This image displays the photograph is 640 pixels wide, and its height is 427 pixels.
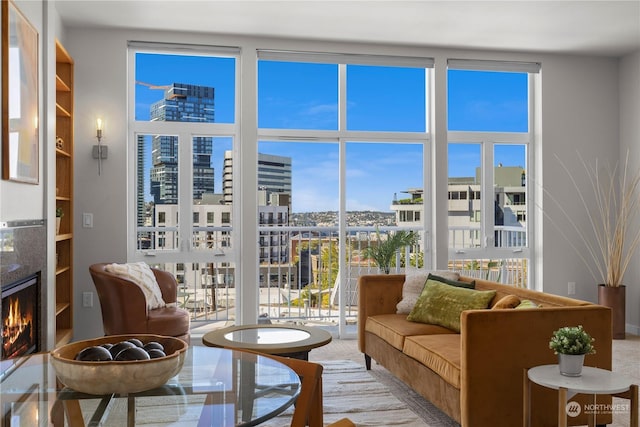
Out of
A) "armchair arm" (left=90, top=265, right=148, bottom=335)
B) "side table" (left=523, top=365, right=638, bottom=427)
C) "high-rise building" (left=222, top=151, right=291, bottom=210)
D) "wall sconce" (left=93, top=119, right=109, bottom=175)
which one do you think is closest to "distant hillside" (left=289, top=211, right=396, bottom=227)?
Result: "high-rise building" (left=222, top=151, right=291, bottom=210)

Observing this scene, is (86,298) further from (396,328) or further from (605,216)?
(605,216)

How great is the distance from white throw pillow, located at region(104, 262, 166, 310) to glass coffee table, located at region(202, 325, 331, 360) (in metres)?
1.05

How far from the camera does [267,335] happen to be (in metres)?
3.50

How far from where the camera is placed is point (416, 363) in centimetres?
344

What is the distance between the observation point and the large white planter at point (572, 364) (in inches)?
102

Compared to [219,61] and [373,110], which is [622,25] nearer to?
[373,110]

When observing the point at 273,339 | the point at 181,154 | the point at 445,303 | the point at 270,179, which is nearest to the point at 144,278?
the point at 181,154

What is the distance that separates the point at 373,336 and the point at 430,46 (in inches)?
116

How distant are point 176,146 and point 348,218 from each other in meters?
1.76

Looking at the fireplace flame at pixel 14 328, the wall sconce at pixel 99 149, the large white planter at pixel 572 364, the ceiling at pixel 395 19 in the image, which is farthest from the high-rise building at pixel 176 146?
the large white planter at pixel 572 364

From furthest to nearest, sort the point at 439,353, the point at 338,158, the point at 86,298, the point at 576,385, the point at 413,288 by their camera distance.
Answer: the point at 338,158 → the point at 86,298 → the point at 413,288 → the point at 439,353 → the point at 576,385

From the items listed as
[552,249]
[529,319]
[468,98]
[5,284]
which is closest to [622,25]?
[468,98]

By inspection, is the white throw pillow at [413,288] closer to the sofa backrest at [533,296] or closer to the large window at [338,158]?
the sofa backrest at [533,296]

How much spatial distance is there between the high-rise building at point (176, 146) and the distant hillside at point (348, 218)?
91cm
